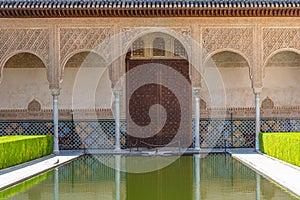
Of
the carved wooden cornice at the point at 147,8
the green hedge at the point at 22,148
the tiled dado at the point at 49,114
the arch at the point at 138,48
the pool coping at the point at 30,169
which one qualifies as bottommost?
the pool coping at the point at 30,169

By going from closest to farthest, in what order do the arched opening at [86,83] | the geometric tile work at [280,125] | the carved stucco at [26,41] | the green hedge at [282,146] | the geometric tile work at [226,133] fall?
the green hedge at [282,146]
the carved stucco at [26,41]
the geometric tile work at [226,133]
the geometric tile work at [280,125]
the arched opening at [86,83]

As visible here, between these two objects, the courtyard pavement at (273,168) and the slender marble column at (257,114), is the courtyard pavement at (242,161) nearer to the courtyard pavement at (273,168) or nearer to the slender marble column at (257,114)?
the courtyard pavement at (273,168)

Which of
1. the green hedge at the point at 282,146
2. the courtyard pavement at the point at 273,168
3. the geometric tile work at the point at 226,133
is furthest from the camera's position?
the geometric tile work at the point at 226,133

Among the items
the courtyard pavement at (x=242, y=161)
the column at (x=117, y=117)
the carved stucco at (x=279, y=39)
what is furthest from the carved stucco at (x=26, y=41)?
the carved stucco at (x=279, y=39)

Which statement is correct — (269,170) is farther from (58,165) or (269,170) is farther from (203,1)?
(203,1)

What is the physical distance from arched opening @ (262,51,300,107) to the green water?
4684mm

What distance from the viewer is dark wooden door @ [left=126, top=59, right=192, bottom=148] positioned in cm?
1568

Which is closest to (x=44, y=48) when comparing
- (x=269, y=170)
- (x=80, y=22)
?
(x=80, y=22)

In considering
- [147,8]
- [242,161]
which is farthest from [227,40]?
[242,161]

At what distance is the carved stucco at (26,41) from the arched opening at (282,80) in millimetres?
6306

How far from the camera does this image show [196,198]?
747 cm

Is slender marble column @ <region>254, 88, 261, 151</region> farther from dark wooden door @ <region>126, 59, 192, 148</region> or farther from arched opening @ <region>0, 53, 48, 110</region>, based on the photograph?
arched opening @ <region>0, 53, 48, 110</region>

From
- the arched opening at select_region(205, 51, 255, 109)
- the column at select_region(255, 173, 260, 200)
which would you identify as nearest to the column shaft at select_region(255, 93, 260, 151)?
the arched opening at select_region(205, 51, 255, 109)

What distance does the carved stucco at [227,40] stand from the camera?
14.4 meters
